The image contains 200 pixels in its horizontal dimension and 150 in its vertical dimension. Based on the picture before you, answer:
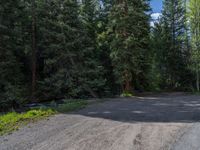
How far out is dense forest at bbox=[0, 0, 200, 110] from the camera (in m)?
18.8

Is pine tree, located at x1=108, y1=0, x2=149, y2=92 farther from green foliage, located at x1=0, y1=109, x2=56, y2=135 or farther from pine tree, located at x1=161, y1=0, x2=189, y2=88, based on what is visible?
green foliage, located at x1=0, y1=109, x2=56, y2=135

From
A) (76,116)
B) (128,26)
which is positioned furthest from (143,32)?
(76,116)

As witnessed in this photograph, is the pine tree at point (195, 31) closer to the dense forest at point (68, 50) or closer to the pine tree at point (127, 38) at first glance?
the dense forest at point (68, 50)

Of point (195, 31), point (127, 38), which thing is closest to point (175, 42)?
point (195, 31)

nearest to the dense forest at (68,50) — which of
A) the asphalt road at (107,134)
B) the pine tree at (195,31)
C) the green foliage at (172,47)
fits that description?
the green foliage at (172,47)

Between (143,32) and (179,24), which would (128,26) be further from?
(179,24)

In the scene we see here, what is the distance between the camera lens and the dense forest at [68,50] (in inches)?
741

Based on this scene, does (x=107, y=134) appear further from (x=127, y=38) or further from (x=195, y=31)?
(x=195, y=31)

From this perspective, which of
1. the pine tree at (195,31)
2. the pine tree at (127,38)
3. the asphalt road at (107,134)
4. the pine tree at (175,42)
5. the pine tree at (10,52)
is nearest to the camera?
the asphalt road at (107,134)

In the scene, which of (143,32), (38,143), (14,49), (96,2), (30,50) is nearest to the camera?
(38,143)

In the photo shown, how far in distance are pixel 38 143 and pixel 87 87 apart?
46.3 feet

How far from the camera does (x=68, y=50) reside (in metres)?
20.4

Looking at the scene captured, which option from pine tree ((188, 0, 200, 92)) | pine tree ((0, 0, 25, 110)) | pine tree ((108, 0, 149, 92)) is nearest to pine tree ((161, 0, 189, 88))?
pine tree ((188, 0, 200, 92))

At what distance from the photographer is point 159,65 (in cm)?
3253
